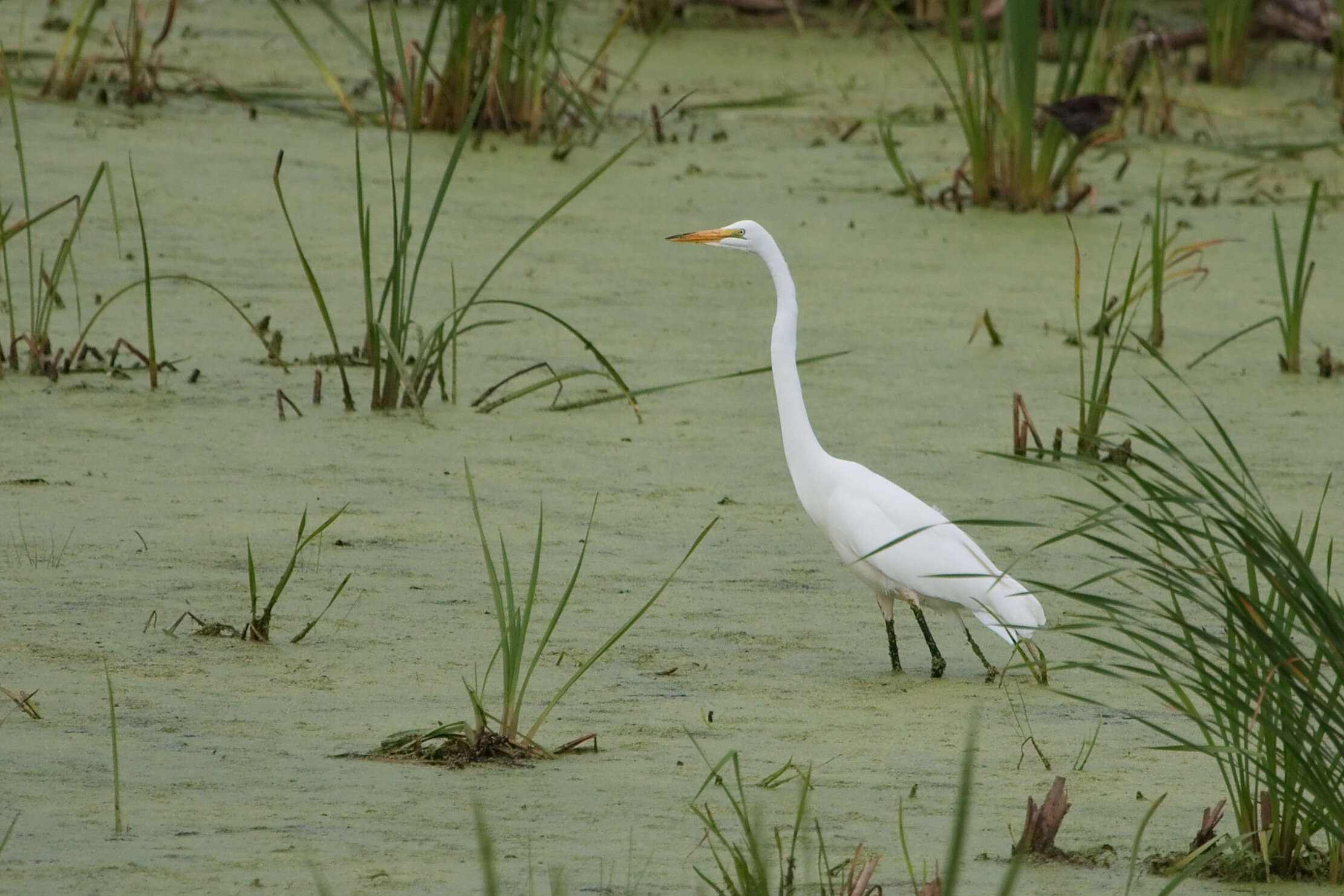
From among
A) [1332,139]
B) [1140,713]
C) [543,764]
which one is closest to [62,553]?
[543,764]

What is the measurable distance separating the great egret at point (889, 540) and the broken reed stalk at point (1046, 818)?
2.09 feet

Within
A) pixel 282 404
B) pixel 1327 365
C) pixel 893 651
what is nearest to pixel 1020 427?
pixel 893 651

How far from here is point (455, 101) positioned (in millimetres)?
5996

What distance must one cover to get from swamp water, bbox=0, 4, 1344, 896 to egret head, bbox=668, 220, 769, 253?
1.62ft

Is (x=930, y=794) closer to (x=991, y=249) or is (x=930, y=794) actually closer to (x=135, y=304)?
(x=135, y=304)

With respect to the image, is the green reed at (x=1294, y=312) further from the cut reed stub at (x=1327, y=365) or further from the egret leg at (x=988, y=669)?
the egret leg at (x=988, y=669)

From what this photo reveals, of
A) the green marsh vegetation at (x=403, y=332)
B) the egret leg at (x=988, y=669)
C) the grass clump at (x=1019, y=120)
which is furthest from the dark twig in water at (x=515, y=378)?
the grass clump at (x=1019, y=120)

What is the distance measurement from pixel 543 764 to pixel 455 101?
411 cm

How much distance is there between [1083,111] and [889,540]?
10.2 ft

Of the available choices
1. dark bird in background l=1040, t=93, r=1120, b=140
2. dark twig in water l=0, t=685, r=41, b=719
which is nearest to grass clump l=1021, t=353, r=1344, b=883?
dark twig in water l=0, t=685, r=41, b=719

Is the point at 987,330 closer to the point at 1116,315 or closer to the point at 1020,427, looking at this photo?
the point at 1116,315

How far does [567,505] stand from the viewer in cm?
343

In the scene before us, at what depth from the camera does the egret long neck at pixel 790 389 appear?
309 centimetres

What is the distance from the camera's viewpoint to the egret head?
3355mm
